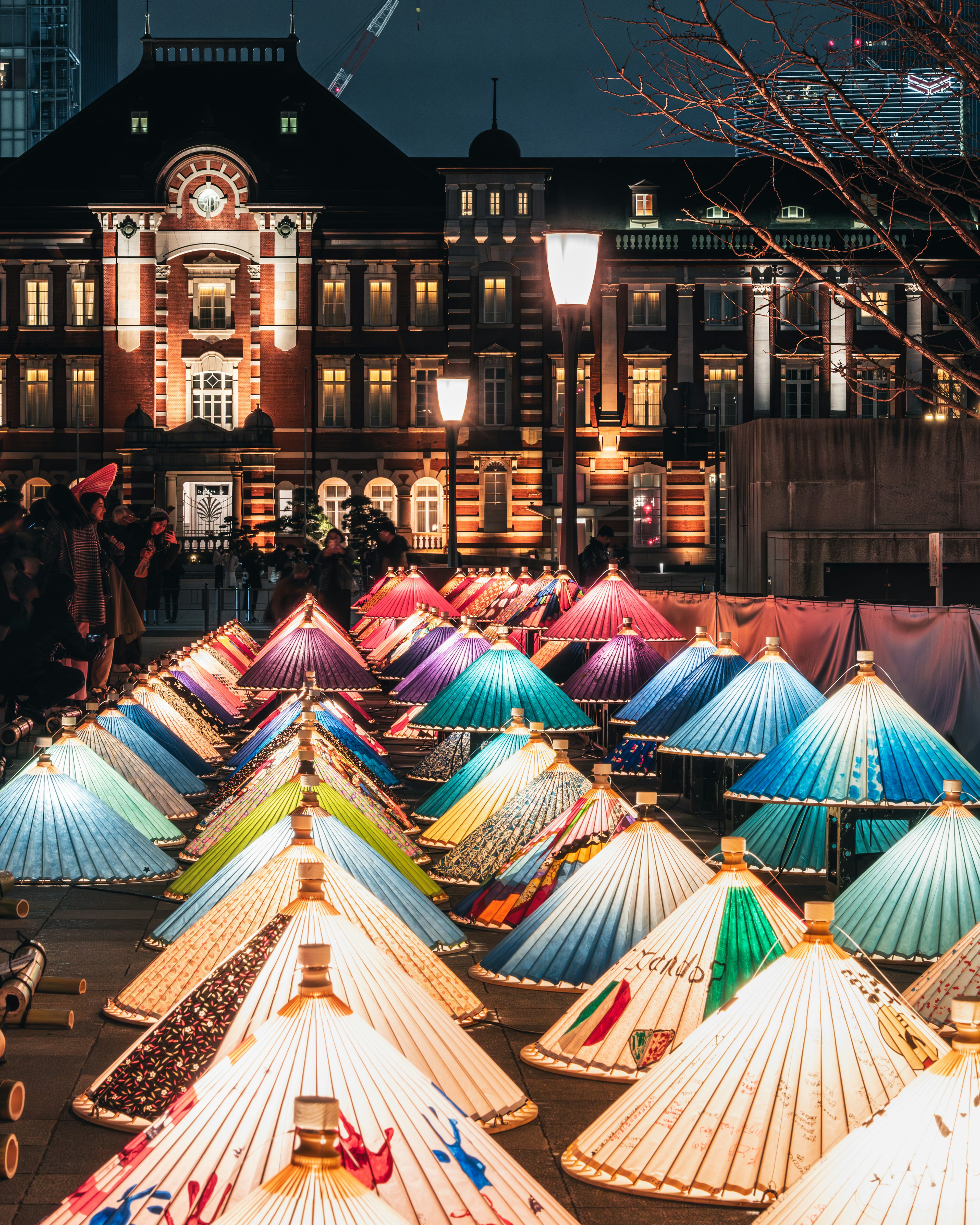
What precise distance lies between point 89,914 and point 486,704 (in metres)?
3.25

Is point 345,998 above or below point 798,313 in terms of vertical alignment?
below

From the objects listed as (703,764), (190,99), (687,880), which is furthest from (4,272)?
(687,880)

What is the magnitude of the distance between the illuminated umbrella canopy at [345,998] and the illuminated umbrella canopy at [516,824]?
386 cm

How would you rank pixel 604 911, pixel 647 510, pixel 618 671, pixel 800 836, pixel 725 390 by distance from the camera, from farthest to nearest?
pixel 725 390 < pixel 647 510 < pixel 618 671 < pixel 800 836 < pixel 604 911

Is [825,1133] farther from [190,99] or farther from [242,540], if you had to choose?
[190,99]

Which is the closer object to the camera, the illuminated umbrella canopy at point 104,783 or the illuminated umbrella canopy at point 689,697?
the illuminated umbrella canopy at point 104,783

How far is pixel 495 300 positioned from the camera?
57250 millimetres

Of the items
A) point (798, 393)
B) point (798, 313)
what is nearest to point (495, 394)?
point (798, 313)

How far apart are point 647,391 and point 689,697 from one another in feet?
159

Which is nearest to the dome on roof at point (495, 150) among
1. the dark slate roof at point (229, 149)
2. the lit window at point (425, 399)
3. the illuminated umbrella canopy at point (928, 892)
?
the dark slate roof at point (229, 149)

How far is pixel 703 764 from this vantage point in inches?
478

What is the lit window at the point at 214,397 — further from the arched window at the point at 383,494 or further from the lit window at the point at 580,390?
the lit window at the point at 580,390

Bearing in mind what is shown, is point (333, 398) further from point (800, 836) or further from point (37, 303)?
point (800, 836)

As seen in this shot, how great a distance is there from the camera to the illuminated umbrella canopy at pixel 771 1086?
427cm
